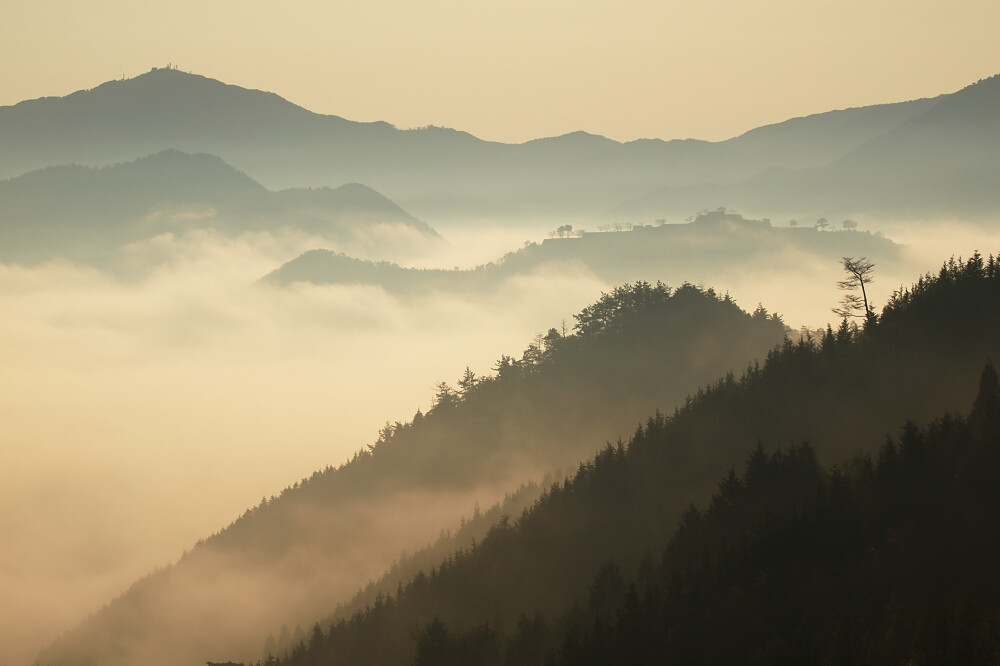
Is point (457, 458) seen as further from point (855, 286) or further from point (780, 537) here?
point (780, 537)

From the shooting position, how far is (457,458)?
171 meters

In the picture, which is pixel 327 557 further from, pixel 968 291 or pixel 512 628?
pixel 968 291

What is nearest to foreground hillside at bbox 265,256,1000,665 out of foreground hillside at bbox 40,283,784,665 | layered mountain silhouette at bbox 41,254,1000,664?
layered mountain silhouette at bbox 41,254,1000,664

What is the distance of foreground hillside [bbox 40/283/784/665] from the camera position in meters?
160

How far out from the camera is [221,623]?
603 feet

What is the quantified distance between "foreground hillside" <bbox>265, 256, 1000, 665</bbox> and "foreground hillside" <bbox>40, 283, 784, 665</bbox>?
4431cm

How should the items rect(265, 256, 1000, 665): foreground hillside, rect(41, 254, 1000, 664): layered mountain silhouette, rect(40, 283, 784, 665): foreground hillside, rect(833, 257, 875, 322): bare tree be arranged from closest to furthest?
rect(265, 256, 1000, 665): foreground hillside → rect(41, 254, 1000, 664): layered mountain silhouette → rect(833, 257, 875, 322): bare tree → rect(40, 283, 784, 665): foreground hillside

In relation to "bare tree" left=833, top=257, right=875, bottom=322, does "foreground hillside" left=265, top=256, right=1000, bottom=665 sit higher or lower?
lower

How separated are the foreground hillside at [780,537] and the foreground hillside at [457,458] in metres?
44.3

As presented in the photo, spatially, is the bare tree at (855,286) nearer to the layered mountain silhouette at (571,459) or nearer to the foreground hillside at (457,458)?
the layered mountain silhouette at (571,459)

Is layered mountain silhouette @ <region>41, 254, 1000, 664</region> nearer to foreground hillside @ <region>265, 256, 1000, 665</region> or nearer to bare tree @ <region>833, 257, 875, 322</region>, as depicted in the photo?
foreground hillside @ <region>265, 256, 1000, 665</region>

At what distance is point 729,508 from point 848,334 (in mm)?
31152

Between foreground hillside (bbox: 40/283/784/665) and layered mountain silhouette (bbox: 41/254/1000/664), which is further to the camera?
foreground hillside (bbox: 40/283/784/665)

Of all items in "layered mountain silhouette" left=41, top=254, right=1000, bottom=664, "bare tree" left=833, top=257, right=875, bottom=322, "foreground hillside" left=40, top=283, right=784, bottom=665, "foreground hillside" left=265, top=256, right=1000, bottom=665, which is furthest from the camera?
"foreground hillside" left=40, top=283, right=784, bottom=665
